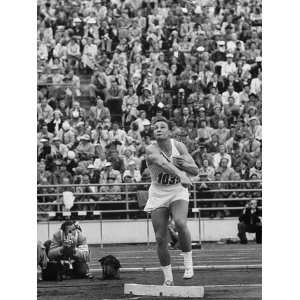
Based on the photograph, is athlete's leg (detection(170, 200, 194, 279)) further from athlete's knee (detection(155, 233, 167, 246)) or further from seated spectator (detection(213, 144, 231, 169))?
seated spectator (detection(213, 144, 231, 169))

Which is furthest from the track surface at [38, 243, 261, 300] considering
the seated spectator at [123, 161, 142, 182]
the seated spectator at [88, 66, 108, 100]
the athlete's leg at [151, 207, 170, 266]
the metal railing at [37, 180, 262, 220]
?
the seated spectator at [88, 66, 108, 100]

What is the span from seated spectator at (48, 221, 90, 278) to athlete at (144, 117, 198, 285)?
7.88ft

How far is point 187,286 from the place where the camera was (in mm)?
14602

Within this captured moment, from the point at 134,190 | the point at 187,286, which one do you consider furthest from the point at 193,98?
the point at 187,286

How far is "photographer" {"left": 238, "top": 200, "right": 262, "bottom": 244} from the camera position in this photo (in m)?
23.6

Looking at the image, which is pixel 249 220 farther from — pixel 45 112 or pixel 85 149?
pixel 45 112

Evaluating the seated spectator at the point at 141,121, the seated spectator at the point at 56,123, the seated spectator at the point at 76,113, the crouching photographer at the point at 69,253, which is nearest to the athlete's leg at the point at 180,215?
the crouching photographer at the point at 69,253

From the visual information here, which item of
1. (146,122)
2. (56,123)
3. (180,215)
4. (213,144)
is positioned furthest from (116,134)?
(180,215)

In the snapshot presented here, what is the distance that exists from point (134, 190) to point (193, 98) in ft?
10.1

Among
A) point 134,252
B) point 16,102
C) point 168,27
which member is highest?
point 168,27

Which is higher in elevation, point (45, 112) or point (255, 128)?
point (45, 112)

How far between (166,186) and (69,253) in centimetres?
275

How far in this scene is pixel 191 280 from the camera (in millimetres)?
15922
